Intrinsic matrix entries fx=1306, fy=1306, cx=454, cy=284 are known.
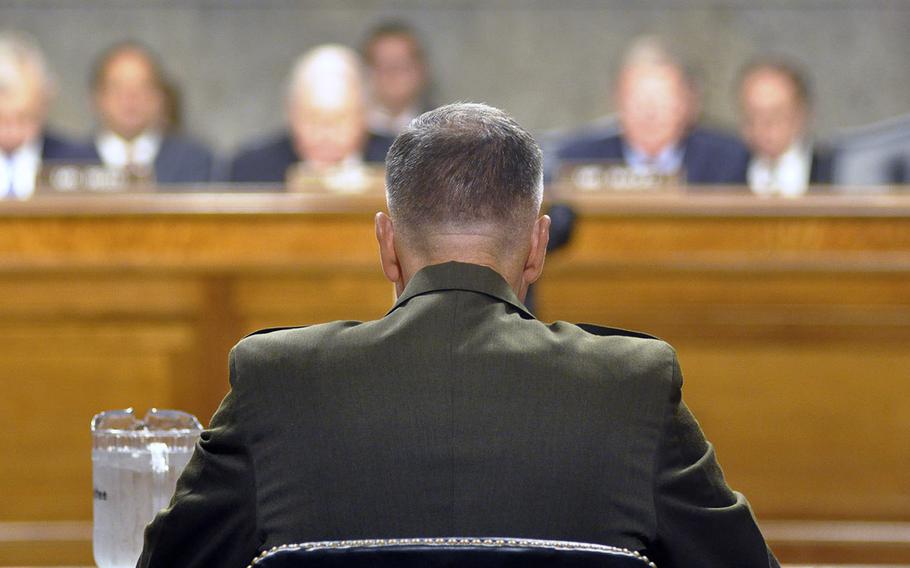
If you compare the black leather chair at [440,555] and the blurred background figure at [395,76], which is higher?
the blurred background figure at [395,76]

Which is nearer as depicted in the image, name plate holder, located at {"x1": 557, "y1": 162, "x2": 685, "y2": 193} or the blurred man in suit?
the blurred man in suit

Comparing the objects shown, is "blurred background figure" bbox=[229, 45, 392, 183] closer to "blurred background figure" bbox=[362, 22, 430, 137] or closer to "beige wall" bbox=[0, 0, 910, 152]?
"blurred background figure" bbox=[362, 22, 430, 137]

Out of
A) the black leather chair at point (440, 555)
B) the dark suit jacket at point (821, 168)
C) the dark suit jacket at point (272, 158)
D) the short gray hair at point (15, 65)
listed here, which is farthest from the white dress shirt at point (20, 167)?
the black leather chair at point (440, 555)

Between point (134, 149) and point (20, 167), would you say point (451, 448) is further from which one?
point (134, 149)

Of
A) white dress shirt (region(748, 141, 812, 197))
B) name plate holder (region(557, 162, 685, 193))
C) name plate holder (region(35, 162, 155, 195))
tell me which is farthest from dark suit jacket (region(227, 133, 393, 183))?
white dress shirt (region(748, 141, 812, 197))

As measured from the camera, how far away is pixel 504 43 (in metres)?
7.82

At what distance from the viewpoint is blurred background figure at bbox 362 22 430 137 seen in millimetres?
6449

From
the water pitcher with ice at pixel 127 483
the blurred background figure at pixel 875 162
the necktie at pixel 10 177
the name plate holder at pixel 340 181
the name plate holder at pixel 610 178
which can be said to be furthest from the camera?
the necktie at pixel 10 177

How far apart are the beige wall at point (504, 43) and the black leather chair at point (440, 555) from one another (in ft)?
22.3

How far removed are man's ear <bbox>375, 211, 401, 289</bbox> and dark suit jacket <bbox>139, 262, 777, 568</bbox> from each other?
0.19 m

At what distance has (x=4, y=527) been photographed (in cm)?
391

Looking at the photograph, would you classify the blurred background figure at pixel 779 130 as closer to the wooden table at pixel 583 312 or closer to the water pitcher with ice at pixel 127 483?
the wooden table at pixel 583 312

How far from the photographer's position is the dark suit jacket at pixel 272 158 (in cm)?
579

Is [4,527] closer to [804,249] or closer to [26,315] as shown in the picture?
[26,315]
